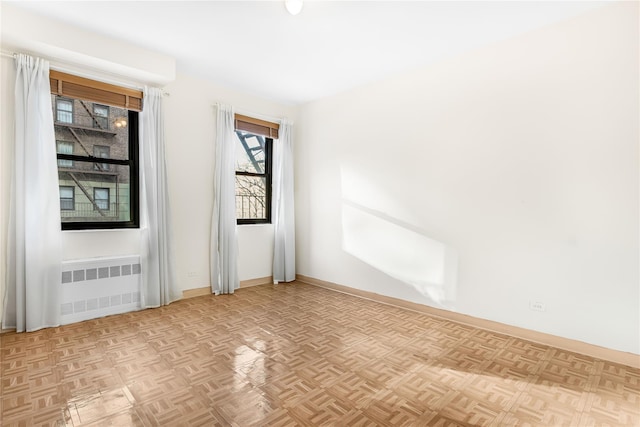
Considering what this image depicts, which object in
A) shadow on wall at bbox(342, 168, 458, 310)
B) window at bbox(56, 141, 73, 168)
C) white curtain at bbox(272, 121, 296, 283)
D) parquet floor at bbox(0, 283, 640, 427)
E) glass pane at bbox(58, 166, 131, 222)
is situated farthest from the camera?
white curtain at bbox(272, 121, 296, 283)

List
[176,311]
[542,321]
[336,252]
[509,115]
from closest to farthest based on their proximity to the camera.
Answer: [542,321], [509,115], [176,311], [336,252]

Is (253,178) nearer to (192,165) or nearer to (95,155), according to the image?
(192,165)

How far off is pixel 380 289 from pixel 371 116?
2.31 m

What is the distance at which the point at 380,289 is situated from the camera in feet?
14.0

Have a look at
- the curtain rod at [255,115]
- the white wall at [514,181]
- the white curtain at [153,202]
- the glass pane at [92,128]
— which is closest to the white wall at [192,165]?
the curtain rod at [255,115]

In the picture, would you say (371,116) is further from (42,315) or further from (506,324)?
(42,315)

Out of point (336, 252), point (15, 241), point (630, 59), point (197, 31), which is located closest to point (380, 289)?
point (336, 252)

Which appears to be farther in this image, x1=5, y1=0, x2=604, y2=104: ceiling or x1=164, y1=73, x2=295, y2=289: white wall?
x1=164, y1=73, x2=295, y2=289: white wall

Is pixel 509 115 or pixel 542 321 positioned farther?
pixel 509 115

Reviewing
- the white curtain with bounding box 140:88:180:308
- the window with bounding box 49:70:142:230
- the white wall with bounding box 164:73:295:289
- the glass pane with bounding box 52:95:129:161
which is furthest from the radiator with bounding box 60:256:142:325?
the glass pane with bounding box 52:95:129:161

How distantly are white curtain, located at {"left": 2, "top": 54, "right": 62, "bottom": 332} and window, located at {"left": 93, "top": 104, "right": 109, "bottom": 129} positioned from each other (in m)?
0.50

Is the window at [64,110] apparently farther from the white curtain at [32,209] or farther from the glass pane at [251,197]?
the glass pane at [251,197]

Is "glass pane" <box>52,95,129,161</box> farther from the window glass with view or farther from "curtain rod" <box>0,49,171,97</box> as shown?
"curtain rod" <box>0,49,171,97</box>

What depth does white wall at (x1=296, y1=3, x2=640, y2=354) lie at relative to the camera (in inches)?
103
